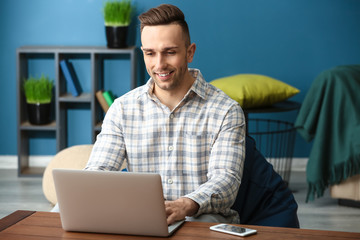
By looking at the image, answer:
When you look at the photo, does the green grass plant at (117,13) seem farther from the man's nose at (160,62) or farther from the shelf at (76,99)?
the man's nose at (160,62)

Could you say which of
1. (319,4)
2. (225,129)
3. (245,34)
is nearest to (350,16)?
(319,4)

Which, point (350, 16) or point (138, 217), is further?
point (350, 16)

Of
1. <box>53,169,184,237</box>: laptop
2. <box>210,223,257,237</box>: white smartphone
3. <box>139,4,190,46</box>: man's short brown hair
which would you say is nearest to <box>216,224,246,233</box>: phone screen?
<box>210,223,257,237</box>: white smartphone

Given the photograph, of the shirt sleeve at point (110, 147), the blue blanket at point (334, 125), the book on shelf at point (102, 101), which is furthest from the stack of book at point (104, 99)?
the shirt sleeve at point (110, 147)

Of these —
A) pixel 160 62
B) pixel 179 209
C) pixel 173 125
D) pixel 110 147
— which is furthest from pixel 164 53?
pixel 179 209

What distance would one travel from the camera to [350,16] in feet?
13.7

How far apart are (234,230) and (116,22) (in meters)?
2.95

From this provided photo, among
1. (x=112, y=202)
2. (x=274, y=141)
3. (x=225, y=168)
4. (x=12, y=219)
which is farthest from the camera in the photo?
(x=274, y=141)

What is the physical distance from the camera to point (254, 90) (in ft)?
11.5

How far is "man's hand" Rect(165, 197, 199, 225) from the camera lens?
1.42 m

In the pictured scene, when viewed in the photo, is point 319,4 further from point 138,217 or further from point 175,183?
point 138,217

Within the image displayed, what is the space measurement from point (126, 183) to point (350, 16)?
335 cm

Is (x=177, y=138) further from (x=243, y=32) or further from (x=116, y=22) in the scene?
(x=243, y=32)

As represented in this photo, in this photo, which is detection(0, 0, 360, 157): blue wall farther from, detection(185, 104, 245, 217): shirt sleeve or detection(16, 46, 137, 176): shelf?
detection(185, 104, 245, 217): shirt sleeve
